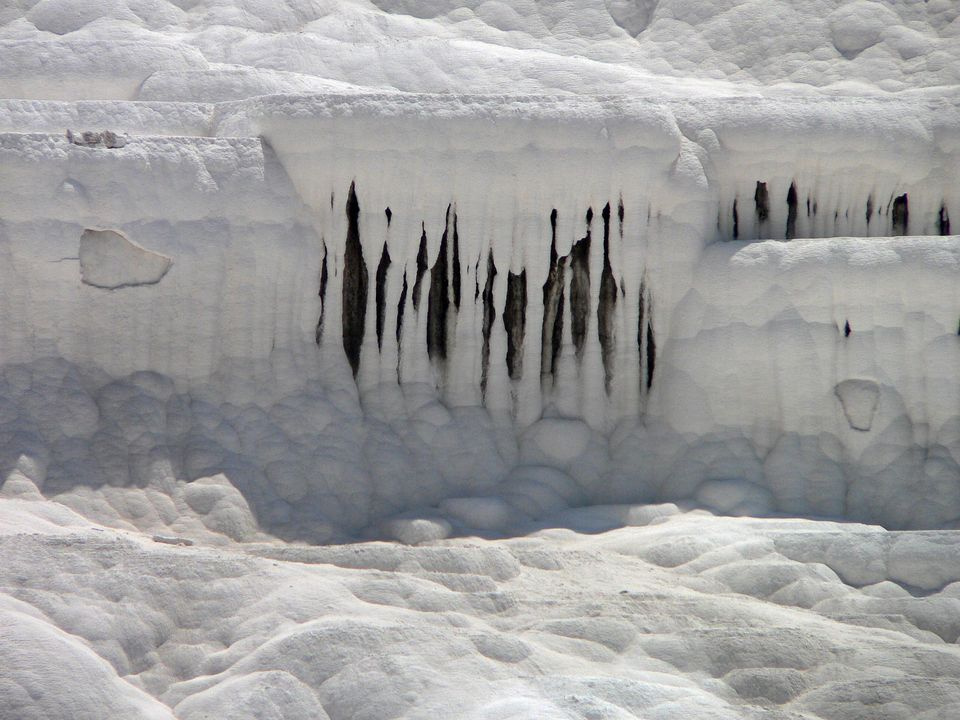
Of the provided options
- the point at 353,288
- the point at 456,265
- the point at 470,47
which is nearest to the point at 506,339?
the point at 456,265

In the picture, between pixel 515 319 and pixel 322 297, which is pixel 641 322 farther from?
pixel 322 297

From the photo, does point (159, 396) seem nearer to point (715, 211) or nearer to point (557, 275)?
point (557, 275)

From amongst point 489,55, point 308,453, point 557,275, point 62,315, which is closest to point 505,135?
point 557,275

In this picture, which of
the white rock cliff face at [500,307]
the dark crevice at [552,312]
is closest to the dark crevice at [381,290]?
the white rock cliff face at [500,307]

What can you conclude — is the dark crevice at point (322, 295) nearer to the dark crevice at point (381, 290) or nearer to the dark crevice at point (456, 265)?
the dark crevice at point (381, 290)

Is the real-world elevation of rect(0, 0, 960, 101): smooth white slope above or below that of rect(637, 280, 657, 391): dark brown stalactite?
above

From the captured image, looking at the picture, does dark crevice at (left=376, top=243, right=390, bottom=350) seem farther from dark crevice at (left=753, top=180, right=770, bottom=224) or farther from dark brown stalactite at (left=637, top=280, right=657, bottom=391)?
dark crevice at (left=753, top=180, right=770, bottom=224)

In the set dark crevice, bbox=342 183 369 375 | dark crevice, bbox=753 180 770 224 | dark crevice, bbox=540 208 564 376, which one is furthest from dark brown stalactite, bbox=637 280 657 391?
dark crevice, bbox=342 183 369 375
